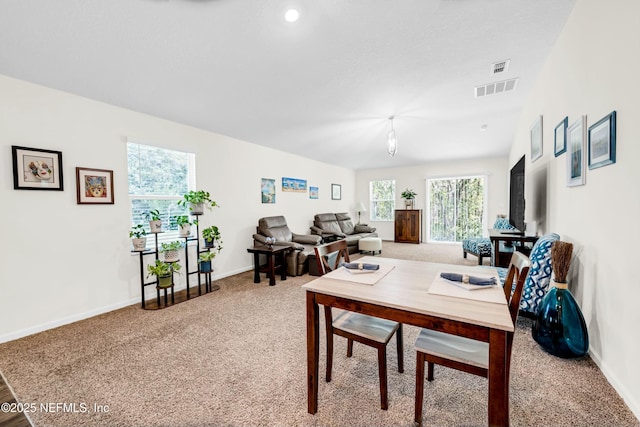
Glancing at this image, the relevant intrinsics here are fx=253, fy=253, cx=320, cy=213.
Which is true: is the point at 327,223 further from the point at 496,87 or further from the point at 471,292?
the point at 471,292

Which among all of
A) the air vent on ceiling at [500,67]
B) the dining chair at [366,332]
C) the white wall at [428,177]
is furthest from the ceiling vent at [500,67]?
the white wall at [428,177]

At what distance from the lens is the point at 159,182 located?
3490 millimetres

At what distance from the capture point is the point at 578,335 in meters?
1.83

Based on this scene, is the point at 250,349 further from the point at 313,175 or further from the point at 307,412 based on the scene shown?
the point at 313,175

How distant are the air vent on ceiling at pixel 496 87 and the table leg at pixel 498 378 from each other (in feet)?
10.9

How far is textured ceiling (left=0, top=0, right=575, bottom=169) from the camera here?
6.04ft

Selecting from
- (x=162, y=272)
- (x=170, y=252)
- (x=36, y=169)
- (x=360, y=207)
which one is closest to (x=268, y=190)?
(x=170, y=252)

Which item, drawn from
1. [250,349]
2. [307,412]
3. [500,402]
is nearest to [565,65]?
[500,402]

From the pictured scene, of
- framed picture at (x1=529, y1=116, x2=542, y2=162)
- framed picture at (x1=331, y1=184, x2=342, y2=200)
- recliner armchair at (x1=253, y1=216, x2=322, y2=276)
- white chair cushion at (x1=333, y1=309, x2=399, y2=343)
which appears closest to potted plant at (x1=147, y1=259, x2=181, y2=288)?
recliner armchair at (x1=253, y1=216, x2=322, y2=276)

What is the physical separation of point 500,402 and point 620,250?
1.30 metres

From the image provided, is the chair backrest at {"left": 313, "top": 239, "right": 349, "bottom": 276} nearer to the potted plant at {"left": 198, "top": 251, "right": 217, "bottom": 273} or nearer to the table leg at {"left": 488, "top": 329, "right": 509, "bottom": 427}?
the table leg at {"left": 488, "top": 329, "right": 509, "bottom": 427}

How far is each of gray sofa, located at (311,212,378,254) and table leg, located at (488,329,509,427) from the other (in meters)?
4.82

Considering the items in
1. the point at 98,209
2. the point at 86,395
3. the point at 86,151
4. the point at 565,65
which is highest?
the point at 565,65

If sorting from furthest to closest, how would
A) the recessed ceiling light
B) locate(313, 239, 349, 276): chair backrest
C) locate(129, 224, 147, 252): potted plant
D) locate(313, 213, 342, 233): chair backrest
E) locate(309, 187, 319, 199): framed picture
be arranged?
locate(309, 187, 319, 199): framed picture → locate(313, 213, 342, 233): chair backrest → locate(129, 224, 147, 252): potted plant → the recessed ceiling light → locate(313, 239, 349, 276): chair backrest
